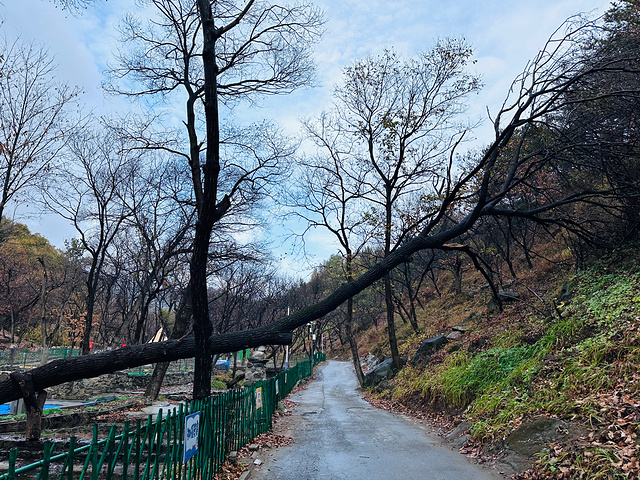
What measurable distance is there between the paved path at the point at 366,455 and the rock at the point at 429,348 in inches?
189

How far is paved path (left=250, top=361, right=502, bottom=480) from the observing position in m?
7.15

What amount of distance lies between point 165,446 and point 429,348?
1454cm

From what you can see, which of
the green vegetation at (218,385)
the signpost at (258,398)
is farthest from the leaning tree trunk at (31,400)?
the green vegetation at (218,385)

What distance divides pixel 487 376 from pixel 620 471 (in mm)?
5922

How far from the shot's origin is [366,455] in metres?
8.45

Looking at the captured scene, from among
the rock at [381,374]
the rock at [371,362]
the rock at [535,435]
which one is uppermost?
the rock at [535,435]

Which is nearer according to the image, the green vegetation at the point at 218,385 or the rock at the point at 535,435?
the rock at the point at 535,435

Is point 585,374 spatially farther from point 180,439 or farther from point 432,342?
point 432,342

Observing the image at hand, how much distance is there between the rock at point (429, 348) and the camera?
1755cm

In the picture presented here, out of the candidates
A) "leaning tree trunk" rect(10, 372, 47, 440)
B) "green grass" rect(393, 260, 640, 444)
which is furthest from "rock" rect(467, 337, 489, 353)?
"leaning tree trunk" rect(10, 372, 47, 440)

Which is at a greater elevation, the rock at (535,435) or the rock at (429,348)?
the rock at (429,348)

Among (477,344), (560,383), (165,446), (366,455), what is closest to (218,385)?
(477,344)

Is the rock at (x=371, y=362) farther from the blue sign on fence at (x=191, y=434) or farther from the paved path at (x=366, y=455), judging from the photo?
the blue sign on fence at (x=191, y=434)

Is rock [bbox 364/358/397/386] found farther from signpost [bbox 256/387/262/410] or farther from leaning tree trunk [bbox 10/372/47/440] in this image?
leaning tree trunk [bbox 10/372/47/440]
